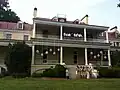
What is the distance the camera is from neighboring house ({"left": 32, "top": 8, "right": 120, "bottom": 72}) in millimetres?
25922

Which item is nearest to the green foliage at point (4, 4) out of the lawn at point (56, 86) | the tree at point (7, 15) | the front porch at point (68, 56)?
the tree at point (7, 15)

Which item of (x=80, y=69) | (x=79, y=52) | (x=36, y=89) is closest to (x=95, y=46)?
(x=79, y=52)

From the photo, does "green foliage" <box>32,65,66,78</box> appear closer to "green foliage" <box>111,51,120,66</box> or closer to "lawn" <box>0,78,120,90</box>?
"lawn" <box>0,78,120,90</box>

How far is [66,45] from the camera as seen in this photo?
86.4 feet

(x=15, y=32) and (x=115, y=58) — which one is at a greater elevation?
(x=15, y=32)

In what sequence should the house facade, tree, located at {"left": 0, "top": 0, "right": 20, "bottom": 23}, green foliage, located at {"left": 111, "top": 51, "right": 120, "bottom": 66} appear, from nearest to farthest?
the house facade
green foliage, located at {"left": 111, "top": 51, "right": 120, "bottom": 66}
tree, located at {"left": 0, "top": 0, "right": 20, "bottom": 23}

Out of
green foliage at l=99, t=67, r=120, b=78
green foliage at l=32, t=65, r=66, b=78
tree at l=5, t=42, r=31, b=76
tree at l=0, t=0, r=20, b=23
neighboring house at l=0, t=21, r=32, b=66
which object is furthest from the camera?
tree at l=0, t=0, r=20, b=23

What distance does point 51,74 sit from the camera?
73.0 feet

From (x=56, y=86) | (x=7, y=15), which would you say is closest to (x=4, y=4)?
(x=7, y=15)

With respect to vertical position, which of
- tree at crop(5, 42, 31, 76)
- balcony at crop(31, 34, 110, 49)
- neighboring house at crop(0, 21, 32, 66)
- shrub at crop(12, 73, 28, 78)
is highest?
neighboring house at crop(0, 21, 32, 66)

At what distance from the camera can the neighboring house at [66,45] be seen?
25.9m

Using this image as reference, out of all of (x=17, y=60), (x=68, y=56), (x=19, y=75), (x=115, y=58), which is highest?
(x=68, y=56)

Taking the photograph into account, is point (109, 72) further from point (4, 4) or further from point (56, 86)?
point (4, 4)

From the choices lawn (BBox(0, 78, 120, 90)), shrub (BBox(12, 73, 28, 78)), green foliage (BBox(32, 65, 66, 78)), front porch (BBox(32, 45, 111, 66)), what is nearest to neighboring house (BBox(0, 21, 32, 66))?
front porch (BBox(32, 45, 111, 66))
